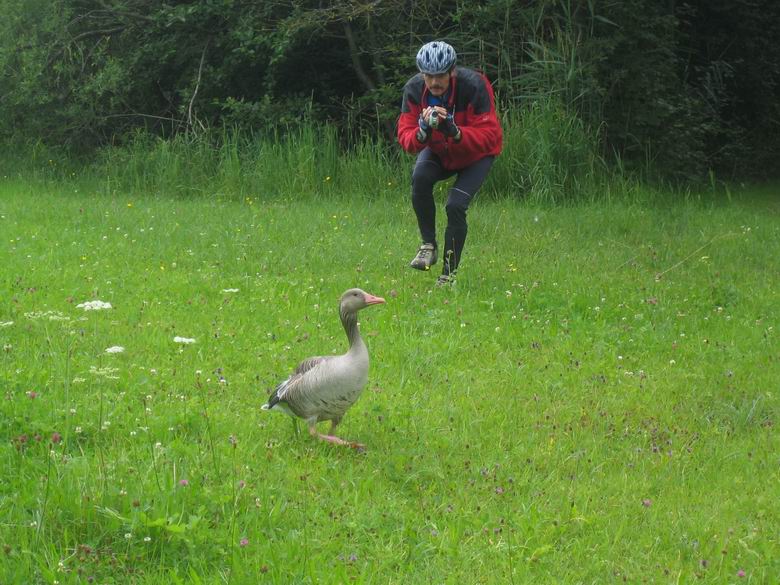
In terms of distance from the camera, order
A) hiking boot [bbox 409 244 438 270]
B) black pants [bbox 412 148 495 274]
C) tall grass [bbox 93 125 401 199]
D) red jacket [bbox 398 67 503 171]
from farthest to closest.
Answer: tall grass [bbox 93 125 401 199] < hiking boot [bbox 409 244 438 270] < black pants [bbox 412 148 495 274] < red jacket [bbox 398 67 503 171]

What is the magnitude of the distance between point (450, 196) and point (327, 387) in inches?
166

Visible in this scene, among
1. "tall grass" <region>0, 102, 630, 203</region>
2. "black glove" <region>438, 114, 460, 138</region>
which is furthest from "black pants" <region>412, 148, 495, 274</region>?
"tall grass" <region>0, 102, 630, 203</region>

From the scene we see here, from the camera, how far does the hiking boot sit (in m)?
8.98

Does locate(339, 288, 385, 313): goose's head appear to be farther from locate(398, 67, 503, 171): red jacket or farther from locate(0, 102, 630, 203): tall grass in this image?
locate(0, 102, 630, 203): tall grass

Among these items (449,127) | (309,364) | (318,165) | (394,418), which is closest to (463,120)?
(449,127)

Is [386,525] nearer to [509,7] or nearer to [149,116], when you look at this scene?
[509,7]

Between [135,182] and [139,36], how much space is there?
13.1 ft

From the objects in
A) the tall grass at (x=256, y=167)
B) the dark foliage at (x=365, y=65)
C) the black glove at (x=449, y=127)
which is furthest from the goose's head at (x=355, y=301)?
the dark foliage at (x=365, y=65)

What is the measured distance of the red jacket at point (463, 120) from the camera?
8.62 m

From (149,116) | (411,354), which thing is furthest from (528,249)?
(149,116)

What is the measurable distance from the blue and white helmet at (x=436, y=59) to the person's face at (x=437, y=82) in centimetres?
6

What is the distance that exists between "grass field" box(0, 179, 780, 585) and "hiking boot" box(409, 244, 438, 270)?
7.6 inches

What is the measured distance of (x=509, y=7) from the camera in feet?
49.2

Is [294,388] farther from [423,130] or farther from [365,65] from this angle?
[365,65]
